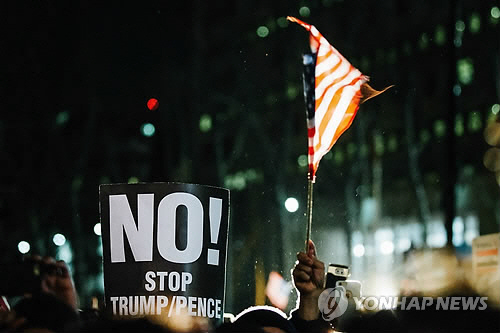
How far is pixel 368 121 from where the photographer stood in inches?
2862

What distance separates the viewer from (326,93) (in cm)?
688

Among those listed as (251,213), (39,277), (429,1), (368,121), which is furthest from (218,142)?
(39,277)

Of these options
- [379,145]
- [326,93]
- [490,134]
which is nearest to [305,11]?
[379,145]

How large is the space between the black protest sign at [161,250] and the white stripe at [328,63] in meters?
1.35

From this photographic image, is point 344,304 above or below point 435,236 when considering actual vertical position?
above

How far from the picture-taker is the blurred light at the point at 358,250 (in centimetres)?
6844

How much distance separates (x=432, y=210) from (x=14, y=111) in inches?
997

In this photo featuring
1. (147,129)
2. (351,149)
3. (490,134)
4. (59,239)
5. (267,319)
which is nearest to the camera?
(267,319)

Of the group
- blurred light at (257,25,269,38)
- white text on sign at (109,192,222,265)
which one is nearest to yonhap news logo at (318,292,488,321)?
white text on sign at (109,192,222,265)

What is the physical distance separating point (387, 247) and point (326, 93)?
63.1 m

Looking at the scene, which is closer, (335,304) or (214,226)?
(214,226)

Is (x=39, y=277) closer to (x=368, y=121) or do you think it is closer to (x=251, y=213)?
(x=368, y=121)

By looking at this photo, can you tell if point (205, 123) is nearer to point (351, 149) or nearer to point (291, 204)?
point (291, 204)

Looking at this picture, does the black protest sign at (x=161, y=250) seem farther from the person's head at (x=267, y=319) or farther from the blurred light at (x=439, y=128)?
the blurred light at (x=439, y=128)
